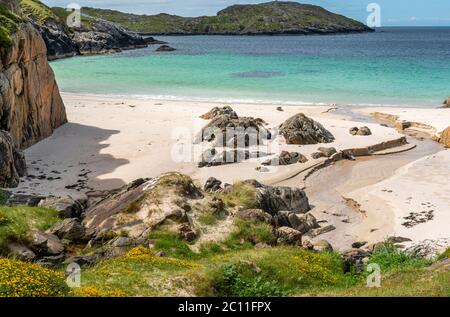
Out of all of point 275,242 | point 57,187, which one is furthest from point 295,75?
point 275,242

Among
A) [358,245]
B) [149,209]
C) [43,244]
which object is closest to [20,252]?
[43,244]

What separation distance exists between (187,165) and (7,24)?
1475 cm

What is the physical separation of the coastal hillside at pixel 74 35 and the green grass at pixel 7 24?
84.8 metres

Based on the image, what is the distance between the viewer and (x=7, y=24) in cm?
3631

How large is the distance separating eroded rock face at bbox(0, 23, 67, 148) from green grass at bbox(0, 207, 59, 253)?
1242 centimetres

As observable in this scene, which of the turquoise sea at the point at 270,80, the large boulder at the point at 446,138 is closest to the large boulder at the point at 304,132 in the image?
the large boulder at the point at 446,138

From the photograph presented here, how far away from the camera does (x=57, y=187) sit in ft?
98.9

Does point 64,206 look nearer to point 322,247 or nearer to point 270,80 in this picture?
point 322,247

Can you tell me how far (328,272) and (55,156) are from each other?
77.7ft

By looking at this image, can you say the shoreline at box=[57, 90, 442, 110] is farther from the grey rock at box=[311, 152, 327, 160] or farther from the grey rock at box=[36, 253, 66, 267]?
the grey rock at box=[36, 253, 66, 267]

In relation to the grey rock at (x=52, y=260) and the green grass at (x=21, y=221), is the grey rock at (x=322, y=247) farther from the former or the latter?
the green grass at (x=21, y=221)

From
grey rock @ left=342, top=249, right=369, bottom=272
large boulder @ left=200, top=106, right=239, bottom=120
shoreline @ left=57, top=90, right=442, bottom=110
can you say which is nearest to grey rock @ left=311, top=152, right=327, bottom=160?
large boulder @ left=200, top=106, right=239, bottom=120
